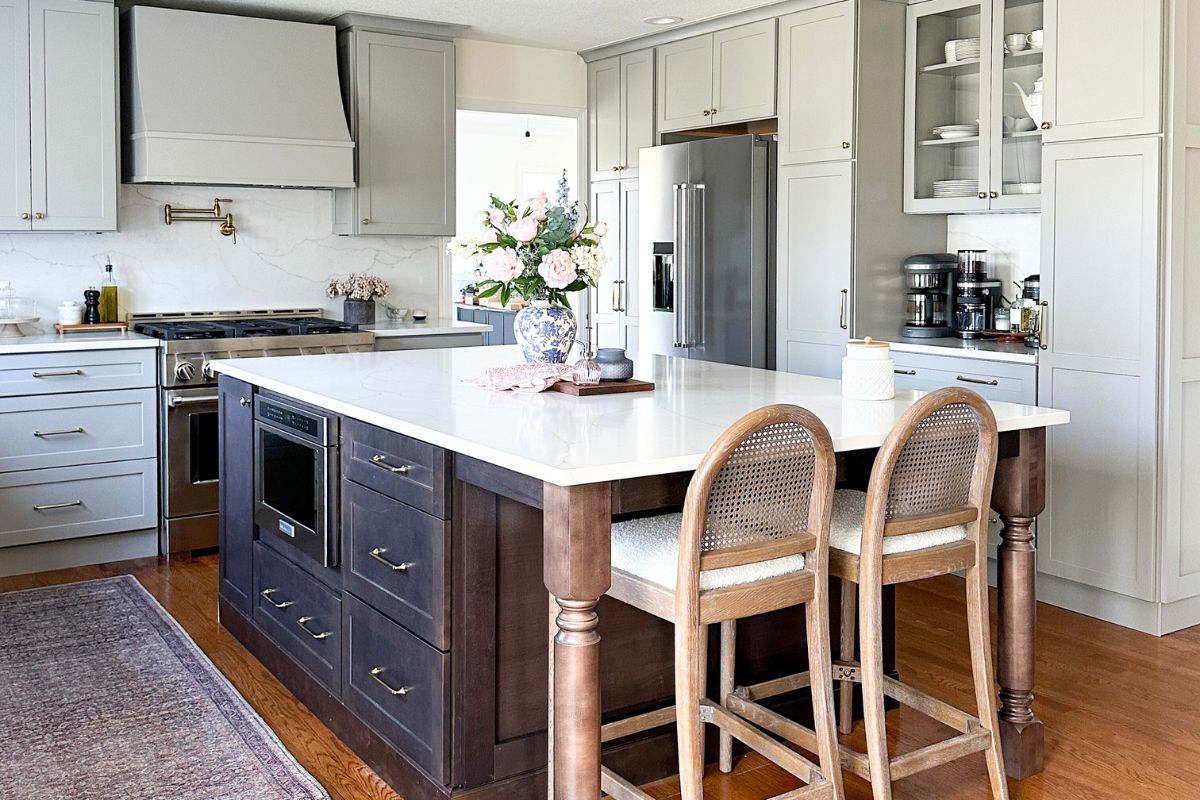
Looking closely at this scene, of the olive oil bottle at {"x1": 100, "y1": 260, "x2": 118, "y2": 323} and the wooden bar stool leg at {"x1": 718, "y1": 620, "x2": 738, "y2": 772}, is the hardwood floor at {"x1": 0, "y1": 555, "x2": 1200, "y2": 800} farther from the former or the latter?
the olive oil bottle at {"x1": 100, "y1": 260, "x2": 118, "y2": 323}

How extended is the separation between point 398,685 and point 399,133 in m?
3.61

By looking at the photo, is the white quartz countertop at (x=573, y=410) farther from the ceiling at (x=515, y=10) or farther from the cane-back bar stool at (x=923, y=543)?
the ceiling at (x=515, y=10)

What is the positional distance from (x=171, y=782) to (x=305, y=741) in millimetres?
374

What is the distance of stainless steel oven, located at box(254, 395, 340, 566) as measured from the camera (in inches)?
120

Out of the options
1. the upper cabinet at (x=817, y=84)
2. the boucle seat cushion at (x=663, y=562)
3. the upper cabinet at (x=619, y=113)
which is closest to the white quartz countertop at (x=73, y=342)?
the upper cabinet at (x=619, y=113)

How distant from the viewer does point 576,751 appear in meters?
2.14

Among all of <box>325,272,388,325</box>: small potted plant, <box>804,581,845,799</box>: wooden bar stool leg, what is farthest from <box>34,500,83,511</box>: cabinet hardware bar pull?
<box>804,581,845,799</box>: wooden bar stool leg

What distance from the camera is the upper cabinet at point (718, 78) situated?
539cm

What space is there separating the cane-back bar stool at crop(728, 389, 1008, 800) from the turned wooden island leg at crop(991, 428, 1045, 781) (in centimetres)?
22

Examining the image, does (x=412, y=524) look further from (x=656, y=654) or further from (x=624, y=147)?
(x=624, y=147)

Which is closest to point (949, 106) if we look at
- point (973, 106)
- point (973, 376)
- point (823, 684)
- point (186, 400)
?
point (973, 106)

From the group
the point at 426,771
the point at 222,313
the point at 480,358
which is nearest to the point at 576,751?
the point at 426,771

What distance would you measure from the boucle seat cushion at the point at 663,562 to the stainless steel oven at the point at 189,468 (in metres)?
A: 2.98

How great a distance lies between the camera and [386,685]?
2787 millimetres
